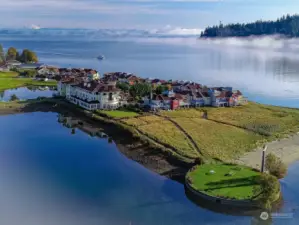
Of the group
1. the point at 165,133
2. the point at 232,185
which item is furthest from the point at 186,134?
the point at 232,185

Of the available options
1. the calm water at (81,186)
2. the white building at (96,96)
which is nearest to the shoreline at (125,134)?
the white building at (96,96)

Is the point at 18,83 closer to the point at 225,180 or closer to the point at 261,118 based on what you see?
the point at 261,118

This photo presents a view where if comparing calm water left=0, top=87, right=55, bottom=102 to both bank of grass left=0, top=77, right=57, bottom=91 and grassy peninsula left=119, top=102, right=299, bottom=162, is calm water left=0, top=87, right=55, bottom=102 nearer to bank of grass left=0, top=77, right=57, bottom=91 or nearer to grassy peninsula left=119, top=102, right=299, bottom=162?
bank of grass left=0, top=77, right=57, bottom=91

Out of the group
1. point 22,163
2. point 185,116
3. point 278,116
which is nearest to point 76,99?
point 185,116

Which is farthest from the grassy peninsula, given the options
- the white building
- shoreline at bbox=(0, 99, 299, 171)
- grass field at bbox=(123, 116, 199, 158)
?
the white building

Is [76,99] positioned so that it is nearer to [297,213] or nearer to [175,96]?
[175,96]
